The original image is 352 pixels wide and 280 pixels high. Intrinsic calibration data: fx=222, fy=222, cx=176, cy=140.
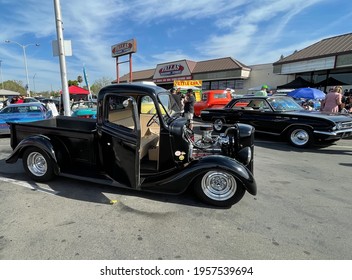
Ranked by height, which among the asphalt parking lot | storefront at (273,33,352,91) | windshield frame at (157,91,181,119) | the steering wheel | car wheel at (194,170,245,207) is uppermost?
storefront at (273,33,352,91)

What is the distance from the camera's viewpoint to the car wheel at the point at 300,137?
6.71 m

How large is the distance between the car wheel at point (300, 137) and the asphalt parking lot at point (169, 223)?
2.59 m

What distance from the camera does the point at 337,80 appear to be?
71.7 ft

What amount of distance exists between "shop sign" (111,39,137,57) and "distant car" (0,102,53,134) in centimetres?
1492

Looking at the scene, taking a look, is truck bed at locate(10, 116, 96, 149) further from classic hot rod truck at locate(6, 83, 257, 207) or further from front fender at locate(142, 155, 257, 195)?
front fender at locate(142, 155, 257, 195)

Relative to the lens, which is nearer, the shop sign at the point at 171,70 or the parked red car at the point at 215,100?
the parked red car at the point at 215,100

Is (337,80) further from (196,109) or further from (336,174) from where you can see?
(336,174)

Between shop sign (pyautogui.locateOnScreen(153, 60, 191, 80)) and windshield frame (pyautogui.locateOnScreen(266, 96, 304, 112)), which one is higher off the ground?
shop sign (pyautogui.locateOnScreen(153, 60, 191, 80))

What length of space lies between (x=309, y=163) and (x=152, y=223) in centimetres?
440

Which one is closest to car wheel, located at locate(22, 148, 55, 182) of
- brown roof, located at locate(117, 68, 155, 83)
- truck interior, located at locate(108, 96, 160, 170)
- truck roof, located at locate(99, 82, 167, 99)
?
truck interior, located at locate(108, 96, 160, 170)

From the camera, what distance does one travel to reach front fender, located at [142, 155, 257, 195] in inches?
120

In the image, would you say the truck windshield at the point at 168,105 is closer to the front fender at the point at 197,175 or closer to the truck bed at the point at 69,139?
the front fender at the point at 197,175

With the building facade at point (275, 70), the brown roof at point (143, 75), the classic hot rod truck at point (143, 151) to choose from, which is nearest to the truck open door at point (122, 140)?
the classic hot rod truck at point (143, 151)

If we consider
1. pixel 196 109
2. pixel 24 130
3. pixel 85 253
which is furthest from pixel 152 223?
pixel 196 109
